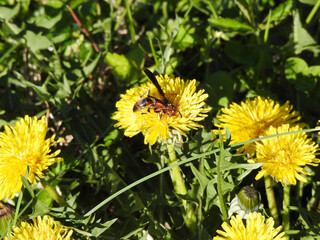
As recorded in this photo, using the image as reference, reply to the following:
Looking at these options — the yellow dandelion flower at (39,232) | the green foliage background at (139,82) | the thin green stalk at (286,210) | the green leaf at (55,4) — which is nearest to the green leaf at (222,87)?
the green foliage background at (139,82)

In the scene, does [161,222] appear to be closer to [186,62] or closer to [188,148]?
[188,148]

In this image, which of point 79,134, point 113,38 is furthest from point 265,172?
point 113,38

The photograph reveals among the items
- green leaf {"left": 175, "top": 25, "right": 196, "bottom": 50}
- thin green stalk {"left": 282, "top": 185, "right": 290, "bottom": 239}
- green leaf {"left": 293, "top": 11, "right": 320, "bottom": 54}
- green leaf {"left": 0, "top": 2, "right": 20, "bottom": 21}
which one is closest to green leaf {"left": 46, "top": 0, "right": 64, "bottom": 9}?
green leaf {"left": 0, "top": 2, "right": 20, "bottom": 21}

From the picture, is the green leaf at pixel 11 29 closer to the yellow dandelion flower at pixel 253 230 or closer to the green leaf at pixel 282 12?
the green leaf at pixel 282 12

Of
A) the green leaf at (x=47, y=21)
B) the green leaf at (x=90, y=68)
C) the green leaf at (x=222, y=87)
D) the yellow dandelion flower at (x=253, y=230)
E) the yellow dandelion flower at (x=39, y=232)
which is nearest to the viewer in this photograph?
the yellow dandelion flower at (x=253, y=230)

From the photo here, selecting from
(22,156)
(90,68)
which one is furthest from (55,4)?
(22,156)

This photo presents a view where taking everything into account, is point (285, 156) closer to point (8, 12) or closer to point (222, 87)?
point (222, 87)

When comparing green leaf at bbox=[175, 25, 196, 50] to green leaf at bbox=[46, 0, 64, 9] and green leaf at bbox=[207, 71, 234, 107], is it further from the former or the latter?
green leaf at bbox=[46, 0, 64, 9]
